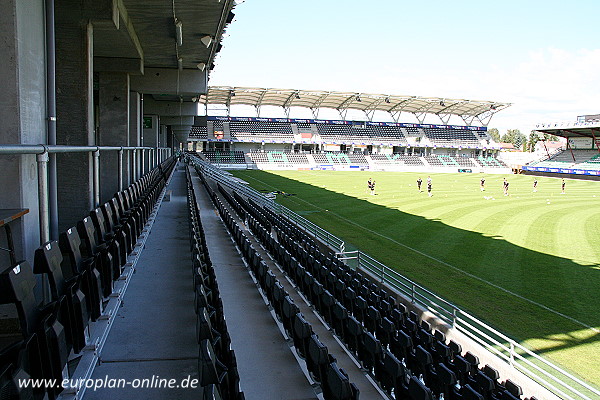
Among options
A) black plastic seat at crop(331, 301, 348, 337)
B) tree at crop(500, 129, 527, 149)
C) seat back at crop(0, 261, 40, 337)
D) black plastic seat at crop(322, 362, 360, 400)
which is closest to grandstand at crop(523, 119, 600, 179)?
black plastic seat at crop(331, 301, 348, 337)

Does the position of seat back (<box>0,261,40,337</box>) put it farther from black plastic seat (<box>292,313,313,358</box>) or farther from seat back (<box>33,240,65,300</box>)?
black plastic seat (<box>292,313,313,358</box>)

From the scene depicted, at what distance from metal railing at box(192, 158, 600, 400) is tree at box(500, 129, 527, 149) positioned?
610 feet

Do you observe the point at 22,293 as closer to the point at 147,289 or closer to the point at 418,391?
the point at 418,391

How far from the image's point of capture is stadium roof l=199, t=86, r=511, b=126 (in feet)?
206

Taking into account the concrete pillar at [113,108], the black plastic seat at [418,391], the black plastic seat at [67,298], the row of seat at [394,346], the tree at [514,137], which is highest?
the tree at [514,137]

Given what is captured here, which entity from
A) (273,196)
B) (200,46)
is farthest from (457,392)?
(273,196)

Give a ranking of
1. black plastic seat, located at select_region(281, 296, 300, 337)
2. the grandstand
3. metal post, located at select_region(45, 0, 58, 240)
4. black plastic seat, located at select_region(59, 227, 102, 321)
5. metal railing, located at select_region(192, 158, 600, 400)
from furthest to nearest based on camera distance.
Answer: the grandstand < metal railing, located at select_region(192, 158, 600, 400) < black plastic seat, located at select_region(281, 296, 300, 337) < metal post, located at select_region(45, 0, 58, 240) < black plastic seat, located at select_region(59, 227, 102, 321)

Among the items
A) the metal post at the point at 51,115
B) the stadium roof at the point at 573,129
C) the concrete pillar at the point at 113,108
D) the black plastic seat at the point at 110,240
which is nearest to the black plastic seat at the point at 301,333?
the black plastic seat at the point at 110,240

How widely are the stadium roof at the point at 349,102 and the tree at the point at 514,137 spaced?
125257mm

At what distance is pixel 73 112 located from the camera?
884 centimetres

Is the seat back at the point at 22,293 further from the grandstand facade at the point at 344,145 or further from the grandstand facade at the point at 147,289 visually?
the grandstand facade at the point at 344,145

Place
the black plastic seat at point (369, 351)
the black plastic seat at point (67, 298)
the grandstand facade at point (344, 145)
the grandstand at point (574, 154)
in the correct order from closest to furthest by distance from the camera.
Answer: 1. the black plastic seat at point (67, 298)
2. the black plastic seat at point (369, 351)
3. the grandstand at point (574, 154)
4. the grandstand facade at point (344, 145)

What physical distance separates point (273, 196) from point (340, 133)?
164ft

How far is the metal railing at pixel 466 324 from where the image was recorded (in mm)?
6125
